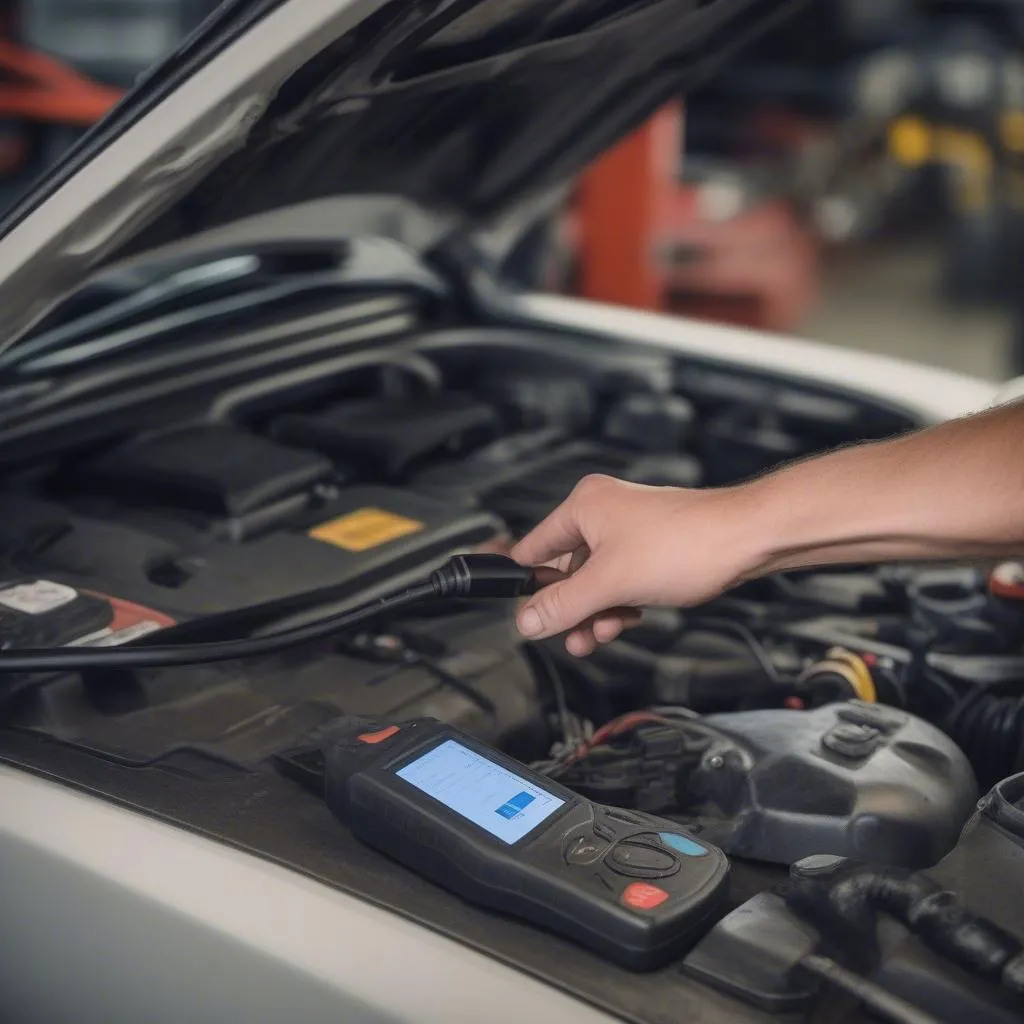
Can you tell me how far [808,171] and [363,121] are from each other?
Result: 14.2ft

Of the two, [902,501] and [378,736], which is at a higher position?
[902,501]

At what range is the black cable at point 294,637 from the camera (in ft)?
3.13

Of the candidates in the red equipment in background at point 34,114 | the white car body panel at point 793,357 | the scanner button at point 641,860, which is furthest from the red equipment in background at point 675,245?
the scanner button at point 641,860

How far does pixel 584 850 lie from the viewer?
0.84m

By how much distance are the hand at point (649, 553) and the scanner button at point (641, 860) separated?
0.19 m

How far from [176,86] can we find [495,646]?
55 centimetres

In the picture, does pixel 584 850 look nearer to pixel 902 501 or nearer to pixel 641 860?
pixel 641 860

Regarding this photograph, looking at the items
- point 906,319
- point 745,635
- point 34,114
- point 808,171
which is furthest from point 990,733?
point 808,171

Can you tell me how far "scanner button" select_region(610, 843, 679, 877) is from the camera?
2.70 ft

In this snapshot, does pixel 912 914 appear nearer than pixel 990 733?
Yes

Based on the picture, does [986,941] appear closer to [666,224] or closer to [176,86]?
[176,86]

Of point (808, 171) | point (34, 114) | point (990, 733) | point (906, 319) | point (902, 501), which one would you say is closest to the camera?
point (902, 501)

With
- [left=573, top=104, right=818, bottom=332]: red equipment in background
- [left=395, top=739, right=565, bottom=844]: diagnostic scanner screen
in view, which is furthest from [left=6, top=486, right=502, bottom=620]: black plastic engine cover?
[left=573, top=104, right=818, bottom=332]: red equipment in background

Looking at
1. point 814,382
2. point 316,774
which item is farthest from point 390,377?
point 316,774
